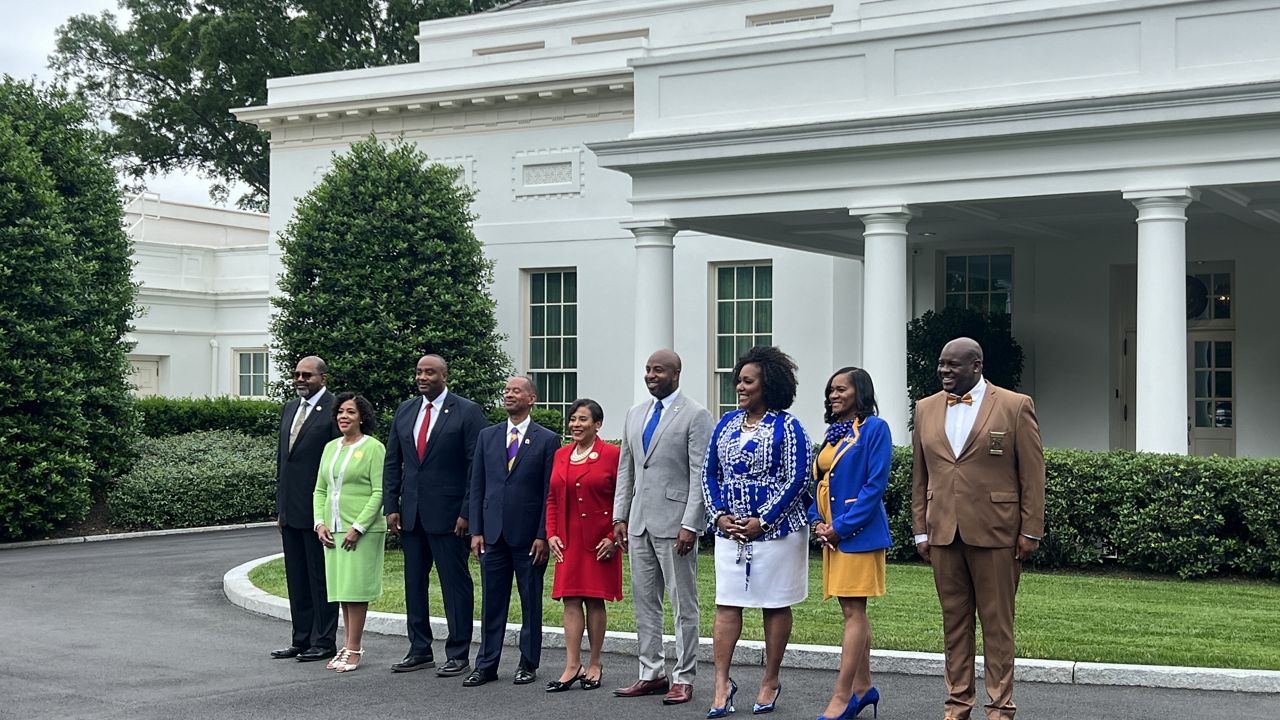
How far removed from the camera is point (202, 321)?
121 feet

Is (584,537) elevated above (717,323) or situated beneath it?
situated beneath

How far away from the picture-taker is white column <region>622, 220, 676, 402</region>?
18.8 meters

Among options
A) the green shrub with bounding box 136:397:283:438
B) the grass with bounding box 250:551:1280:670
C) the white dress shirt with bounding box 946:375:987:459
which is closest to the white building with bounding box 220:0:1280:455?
the grass with bounding box 250:551:1280:670

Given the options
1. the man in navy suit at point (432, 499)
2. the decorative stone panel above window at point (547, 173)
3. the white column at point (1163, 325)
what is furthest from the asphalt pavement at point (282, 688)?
the decorative stone panel above window at point (547, 173)

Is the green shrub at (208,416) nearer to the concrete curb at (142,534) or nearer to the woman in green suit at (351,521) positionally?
the concrete curb at (142,534)

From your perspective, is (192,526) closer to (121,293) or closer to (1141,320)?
(121,293)

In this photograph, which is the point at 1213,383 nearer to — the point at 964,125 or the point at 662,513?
the point at 964,125

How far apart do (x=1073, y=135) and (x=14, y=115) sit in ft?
45.0

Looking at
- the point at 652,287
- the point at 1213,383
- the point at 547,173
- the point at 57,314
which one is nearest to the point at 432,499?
the point at 652,287

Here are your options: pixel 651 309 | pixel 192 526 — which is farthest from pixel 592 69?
pixel 192 526

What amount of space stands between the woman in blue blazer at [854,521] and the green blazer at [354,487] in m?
3.27

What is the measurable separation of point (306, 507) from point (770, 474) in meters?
3.79

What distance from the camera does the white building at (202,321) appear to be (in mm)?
35906

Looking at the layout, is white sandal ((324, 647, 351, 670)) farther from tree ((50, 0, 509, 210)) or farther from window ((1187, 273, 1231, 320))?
tree ((50, 0, 509, 210))
